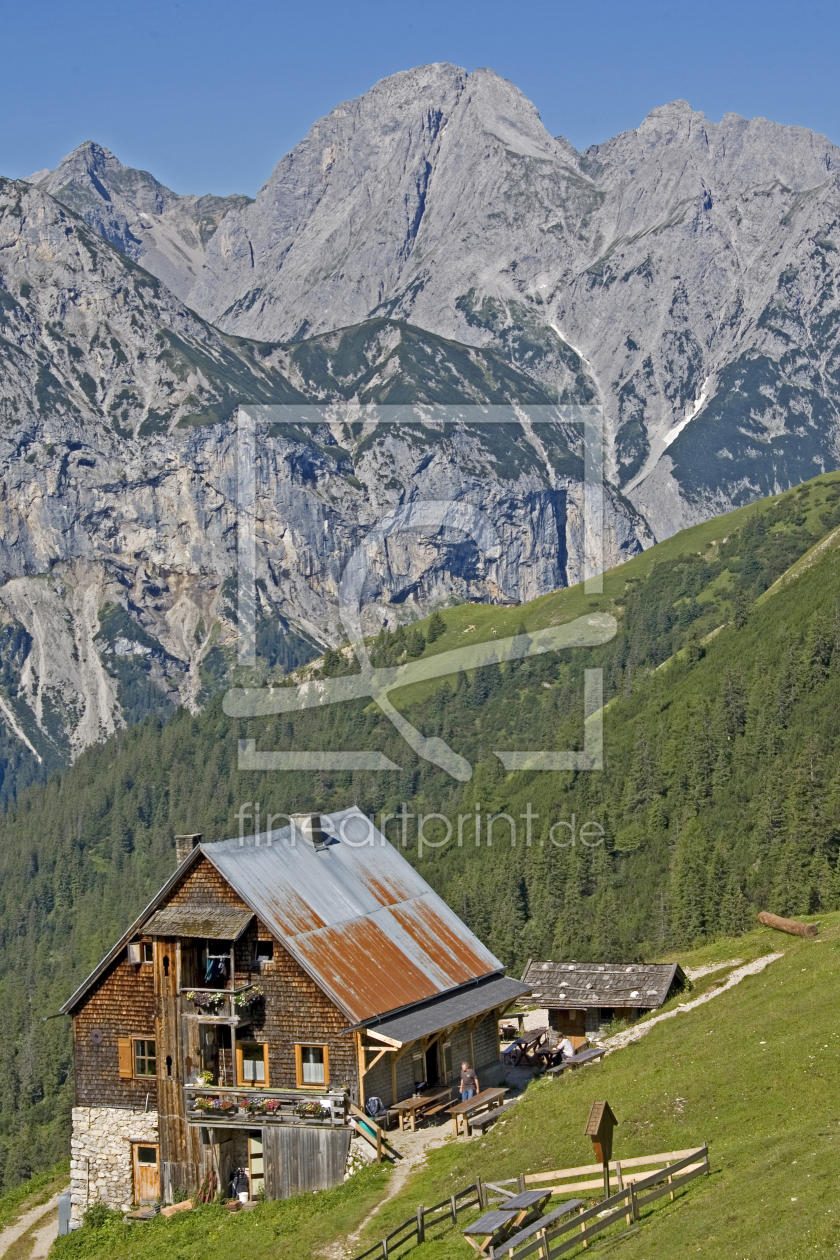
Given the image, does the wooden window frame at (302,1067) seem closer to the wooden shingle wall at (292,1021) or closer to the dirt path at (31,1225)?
the wooden shingle wall at (292,1021)

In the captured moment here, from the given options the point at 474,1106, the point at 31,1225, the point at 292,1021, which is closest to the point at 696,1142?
the point at 474,1106

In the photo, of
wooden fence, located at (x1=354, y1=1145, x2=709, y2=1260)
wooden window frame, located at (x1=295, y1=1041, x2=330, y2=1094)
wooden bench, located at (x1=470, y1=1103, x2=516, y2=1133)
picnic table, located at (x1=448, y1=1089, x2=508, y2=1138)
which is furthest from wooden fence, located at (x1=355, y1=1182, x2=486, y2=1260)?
wooden window frame, located at (x1=295, y1=1041, x2=330, y2=1094)

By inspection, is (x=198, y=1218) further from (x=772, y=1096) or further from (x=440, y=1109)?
(x=772, y=1096)

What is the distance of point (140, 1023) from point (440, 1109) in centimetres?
1214

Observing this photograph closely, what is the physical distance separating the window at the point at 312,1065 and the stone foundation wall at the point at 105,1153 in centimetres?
642

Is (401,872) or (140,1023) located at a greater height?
(401,872)

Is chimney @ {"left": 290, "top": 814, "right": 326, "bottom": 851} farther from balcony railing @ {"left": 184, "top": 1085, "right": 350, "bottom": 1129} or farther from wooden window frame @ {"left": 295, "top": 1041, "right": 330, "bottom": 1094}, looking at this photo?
balcony railing @ {"left": 184, "top": 1085, "right": 350, "bottom": 1129}

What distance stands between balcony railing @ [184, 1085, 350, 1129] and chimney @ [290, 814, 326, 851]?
33.7 ft

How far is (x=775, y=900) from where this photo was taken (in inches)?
4262

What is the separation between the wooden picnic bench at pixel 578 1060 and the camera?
51750mm

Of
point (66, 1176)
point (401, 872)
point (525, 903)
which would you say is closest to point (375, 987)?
point (401, 872)

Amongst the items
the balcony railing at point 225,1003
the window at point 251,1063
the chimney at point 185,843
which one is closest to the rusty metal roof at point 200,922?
the balcony railing at point 225,1003

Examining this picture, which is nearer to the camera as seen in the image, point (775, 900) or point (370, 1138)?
point (370, 1138)

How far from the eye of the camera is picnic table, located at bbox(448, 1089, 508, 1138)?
155ft
